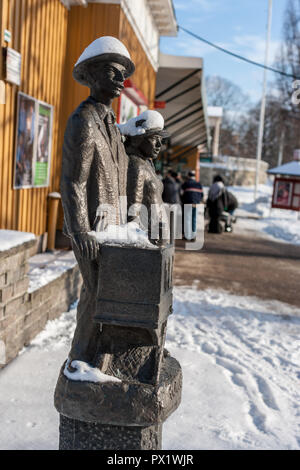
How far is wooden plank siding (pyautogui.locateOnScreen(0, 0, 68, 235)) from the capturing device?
19.6 feet

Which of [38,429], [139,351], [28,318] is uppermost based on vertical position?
[139,351]

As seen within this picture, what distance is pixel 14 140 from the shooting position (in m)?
6.23

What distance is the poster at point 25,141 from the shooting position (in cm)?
634

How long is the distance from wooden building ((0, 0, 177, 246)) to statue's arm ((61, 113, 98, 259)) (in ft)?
10.5

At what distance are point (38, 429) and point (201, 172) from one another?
42.1 m

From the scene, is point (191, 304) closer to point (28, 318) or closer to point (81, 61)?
point (28, 318)

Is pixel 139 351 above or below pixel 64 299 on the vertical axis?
above

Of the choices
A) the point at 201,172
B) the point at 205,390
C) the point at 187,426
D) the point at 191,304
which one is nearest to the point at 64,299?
the point at 191,304

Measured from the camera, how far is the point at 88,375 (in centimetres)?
253

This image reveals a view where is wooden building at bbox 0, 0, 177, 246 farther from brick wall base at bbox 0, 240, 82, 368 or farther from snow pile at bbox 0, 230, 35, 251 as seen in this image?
snow pile at bbox 0, 230, 35, 251

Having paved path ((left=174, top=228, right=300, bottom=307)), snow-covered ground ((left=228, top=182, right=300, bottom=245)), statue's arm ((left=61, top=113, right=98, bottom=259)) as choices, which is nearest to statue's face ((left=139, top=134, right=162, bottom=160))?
statue's arm ((left=61, top=113, right=98, bottom=259))

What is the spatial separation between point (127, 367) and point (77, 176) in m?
1.03

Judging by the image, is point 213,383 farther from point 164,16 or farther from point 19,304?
point 164,16

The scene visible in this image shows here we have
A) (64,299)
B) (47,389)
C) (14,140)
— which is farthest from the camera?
(14,140)
